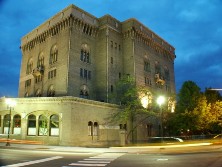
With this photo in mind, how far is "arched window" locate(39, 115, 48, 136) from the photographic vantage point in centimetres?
3409

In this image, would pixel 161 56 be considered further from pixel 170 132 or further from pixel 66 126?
pixel 66 126

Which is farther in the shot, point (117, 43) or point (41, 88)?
point (117, 43)

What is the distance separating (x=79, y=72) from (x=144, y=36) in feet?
61.1

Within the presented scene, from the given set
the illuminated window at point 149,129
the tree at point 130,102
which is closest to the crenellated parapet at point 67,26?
the tree at point 130,102

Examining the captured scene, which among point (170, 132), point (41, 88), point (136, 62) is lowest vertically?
point (170, 132)

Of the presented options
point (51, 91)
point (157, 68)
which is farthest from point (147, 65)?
point (51, 91)

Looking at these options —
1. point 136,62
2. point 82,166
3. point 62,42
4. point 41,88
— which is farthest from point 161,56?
point 82,166

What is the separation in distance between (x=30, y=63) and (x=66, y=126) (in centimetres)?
2497

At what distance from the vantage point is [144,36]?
52.2 meters

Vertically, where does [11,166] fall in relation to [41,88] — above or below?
below

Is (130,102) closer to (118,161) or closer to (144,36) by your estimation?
(144,36)

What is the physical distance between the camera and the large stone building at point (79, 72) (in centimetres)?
3373

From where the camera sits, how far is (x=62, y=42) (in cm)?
4319

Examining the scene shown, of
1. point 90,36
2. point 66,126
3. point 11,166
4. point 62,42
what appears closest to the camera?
point 11,166
